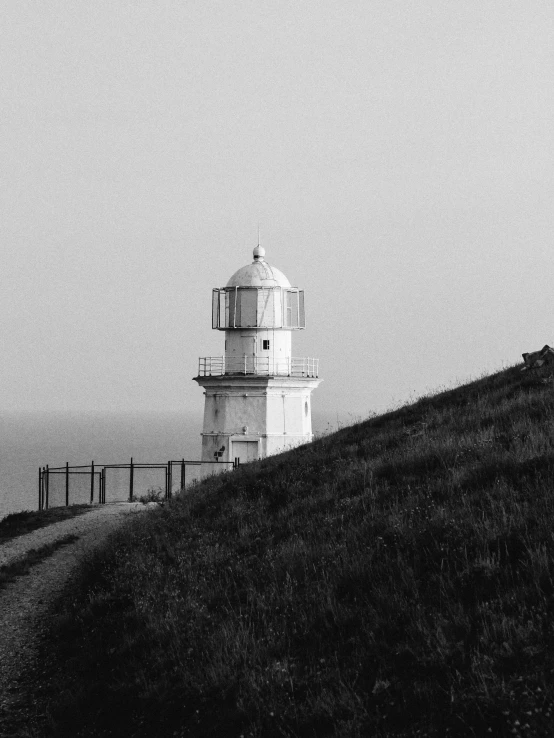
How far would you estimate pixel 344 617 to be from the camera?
657cm

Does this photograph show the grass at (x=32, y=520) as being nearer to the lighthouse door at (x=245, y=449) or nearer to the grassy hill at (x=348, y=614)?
the grassy hill at (x=348, y=614)

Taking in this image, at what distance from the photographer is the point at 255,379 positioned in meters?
35.1

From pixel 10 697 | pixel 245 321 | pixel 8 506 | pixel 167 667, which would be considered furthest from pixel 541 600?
pixel 8 506

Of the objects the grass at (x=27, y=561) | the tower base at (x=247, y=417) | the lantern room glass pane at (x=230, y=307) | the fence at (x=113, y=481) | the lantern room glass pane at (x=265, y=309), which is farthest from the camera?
the lantern room glass pane at (x=230, y=307)

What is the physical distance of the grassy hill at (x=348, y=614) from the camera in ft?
17.1

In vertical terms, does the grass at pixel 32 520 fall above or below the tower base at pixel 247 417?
below

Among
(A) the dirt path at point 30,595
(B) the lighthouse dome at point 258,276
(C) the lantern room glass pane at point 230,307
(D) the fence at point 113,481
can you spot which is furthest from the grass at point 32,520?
(B) the lighthouse dome at point 258,276

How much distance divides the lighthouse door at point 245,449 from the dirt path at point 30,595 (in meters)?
12.4

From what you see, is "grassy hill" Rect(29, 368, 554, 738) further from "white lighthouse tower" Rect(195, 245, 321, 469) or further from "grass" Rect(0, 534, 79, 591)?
"white lighthouse tower" Rect(195, 245, 321, 469)

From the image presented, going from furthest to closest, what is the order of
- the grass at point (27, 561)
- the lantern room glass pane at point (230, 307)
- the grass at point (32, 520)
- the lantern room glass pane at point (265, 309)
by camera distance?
the lantern room glass pane at point (230, 307) < the lantern room glass pane at point (265, 309) < the grass at point (32, 520) < the grass at point (27, 561)

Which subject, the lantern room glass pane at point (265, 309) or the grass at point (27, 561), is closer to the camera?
the grass at point (27, 561)

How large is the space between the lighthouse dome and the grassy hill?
2458 centimetres

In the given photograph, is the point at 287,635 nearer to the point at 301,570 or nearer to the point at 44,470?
the point at 301,570

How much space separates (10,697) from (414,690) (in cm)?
494
